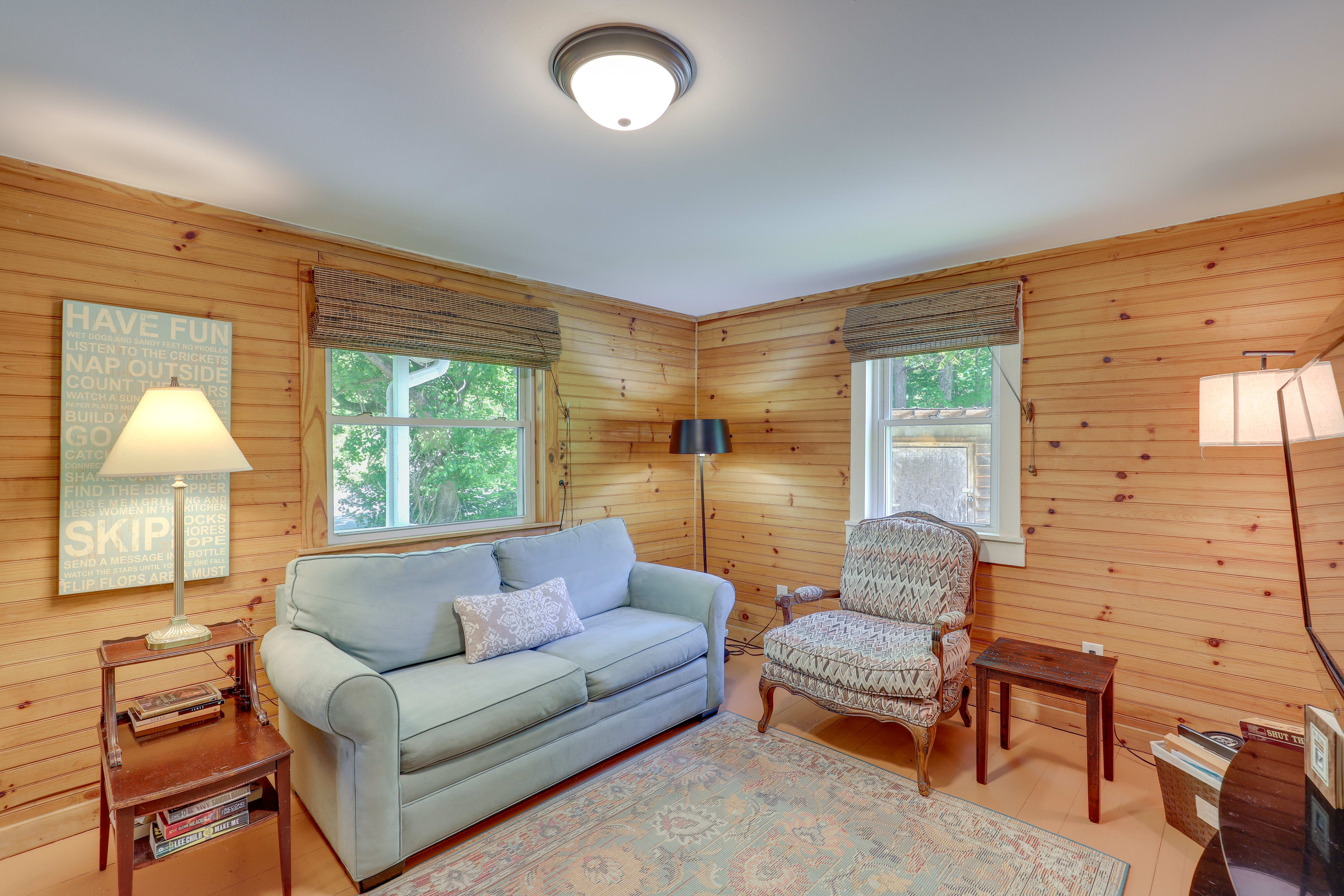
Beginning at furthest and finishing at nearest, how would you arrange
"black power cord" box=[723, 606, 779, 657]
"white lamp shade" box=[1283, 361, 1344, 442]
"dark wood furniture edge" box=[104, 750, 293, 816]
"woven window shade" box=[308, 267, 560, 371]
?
"black power cord" box=[723, 606, 779, 657] → "woven window shade" box=[308, 267, 560, 371] → "dark wood furniture edge" box=[104, 750, 293, 816] → "white lamp shade" box=[1283, 361, 1344, 442]

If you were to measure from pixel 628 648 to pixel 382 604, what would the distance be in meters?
1.05

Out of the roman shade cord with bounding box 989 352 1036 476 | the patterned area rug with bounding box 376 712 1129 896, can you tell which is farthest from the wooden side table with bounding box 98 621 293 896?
the roman shade cord with bounding box 989 352 1036 476

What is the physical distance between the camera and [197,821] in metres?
1.79

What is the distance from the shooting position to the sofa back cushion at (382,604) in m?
2.39

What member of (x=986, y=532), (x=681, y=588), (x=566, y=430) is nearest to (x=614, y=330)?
(x=566, y=430)

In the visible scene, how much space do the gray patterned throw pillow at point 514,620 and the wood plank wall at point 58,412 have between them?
2.22 ft

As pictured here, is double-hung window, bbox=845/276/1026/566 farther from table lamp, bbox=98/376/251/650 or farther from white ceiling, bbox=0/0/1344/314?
table lamp, bbox=98/376/251/650

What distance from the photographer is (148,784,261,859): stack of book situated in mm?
1740

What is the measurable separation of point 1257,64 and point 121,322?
3.71 metres

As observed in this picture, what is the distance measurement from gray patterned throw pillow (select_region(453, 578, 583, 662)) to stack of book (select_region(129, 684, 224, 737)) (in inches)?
33.9

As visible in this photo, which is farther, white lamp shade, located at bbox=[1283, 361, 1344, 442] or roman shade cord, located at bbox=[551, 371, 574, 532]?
roman shade cord, located at bbox=[551, 371, 574, 532]

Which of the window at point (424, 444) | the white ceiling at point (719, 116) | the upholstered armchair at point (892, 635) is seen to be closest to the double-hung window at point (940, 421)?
the upholstered armchair at point (892, 635)

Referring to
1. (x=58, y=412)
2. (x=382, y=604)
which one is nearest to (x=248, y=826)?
(x=382, y=604)

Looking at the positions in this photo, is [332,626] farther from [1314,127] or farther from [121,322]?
[1314,127]
